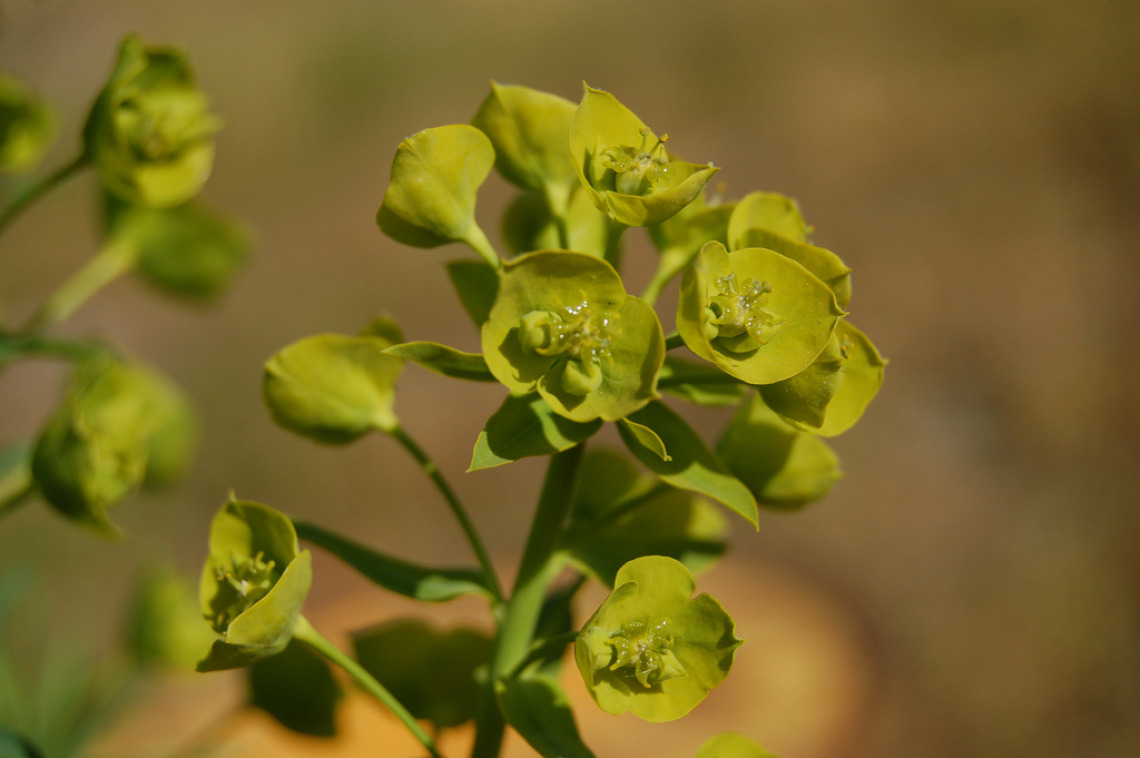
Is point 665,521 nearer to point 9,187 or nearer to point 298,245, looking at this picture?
point 9,187

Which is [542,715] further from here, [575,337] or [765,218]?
[765,218]

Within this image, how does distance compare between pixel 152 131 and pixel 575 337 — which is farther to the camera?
pixel 152 131

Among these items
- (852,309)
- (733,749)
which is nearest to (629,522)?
(733,749)

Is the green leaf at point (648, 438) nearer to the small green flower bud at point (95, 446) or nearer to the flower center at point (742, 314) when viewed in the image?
the flower center at point (742, 314)

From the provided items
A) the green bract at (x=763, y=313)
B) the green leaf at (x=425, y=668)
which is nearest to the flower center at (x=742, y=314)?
the green bract at (x=763, y=313)

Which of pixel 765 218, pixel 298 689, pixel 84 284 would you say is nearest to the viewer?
pixel 765 218

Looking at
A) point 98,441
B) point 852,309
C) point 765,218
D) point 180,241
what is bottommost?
point 852,309
